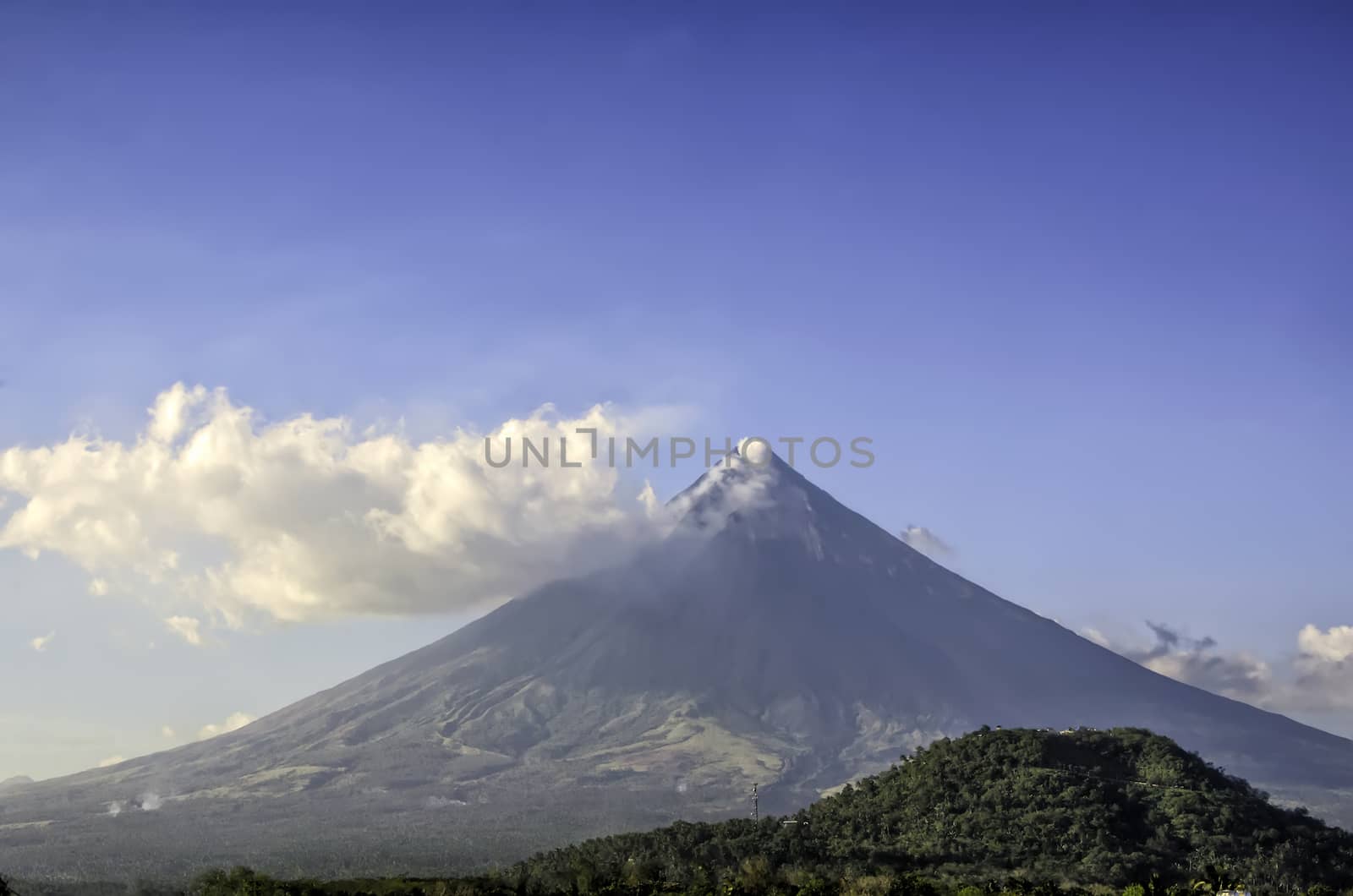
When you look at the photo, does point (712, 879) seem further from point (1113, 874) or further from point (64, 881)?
point (64, 881)

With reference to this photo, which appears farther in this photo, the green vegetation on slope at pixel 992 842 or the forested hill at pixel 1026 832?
the forested hill at pixel 1026 832

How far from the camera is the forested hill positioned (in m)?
76.9

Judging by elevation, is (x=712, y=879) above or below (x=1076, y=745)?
below

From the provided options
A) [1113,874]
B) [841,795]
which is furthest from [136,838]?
[1113,874]

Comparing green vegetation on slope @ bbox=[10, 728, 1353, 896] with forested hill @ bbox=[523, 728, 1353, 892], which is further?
forested hill @ bbox=[523, 728, 1353, 892]

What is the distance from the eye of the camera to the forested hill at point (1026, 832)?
76875 mm

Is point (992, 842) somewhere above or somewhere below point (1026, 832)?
below

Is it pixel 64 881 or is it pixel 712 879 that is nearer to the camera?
pixel 712 879

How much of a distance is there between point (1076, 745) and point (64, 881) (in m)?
91.4

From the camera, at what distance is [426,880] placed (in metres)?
69.6

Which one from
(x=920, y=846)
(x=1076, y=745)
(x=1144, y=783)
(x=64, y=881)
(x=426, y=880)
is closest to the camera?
(x=426, y=880)

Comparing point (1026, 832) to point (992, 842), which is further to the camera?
point (1026, 832)

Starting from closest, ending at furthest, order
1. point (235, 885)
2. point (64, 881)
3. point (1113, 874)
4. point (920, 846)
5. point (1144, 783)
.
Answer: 1. point (235, 885)
2. point (1113, 874)
3. point (920, 846)
4. point (1144, 783)
5. point (64, 881)

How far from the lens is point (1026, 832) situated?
8525 centimetres
